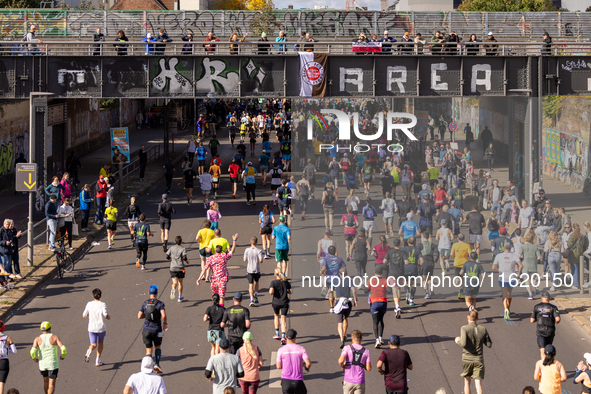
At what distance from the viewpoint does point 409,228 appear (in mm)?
16422

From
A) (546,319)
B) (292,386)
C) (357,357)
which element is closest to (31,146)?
(292,386)

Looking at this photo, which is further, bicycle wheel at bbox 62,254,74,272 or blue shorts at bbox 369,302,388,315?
bicycle wheel at bbox 62,254,74,272

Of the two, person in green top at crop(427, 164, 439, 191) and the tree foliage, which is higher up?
the tree foliage

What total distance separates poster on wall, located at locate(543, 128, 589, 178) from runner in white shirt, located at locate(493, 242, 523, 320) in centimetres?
1414

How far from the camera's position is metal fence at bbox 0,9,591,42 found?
180 ft

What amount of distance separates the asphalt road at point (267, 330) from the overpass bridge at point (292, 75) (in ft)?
28.1

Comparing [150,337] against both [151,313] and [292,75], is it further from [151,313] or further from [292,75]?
[292,75]

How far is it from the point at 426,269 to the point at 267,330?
4232 mm

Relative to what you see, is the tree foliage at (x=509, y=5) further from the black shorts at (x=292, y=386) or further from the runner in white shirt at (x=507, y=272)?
the black shorts at (x=292, y=386)

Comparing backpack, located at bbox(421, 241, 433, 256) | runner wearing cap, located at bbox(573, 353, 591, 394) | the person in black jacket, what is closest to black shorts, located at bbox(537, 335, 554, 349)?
runner wearing cap, located at bbox(573, 353, 591, 394)

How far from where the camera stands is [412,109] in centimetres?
1716

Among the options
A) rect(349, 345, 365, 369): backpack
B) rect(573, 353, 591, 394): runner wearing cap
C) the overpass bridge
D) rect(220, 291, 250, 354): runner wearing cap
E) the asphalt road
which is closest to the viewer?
rect(573, 353, 591, 394): runner wearing cap

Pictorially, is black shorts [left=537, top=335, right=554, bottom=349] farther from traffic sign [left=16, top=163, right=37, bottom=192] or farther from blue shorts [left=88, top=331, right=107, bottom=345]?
traffic sign [left=16, top=163, right=37, bottom=192]

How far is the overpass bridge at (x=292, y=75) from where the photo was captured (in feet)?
86.2
